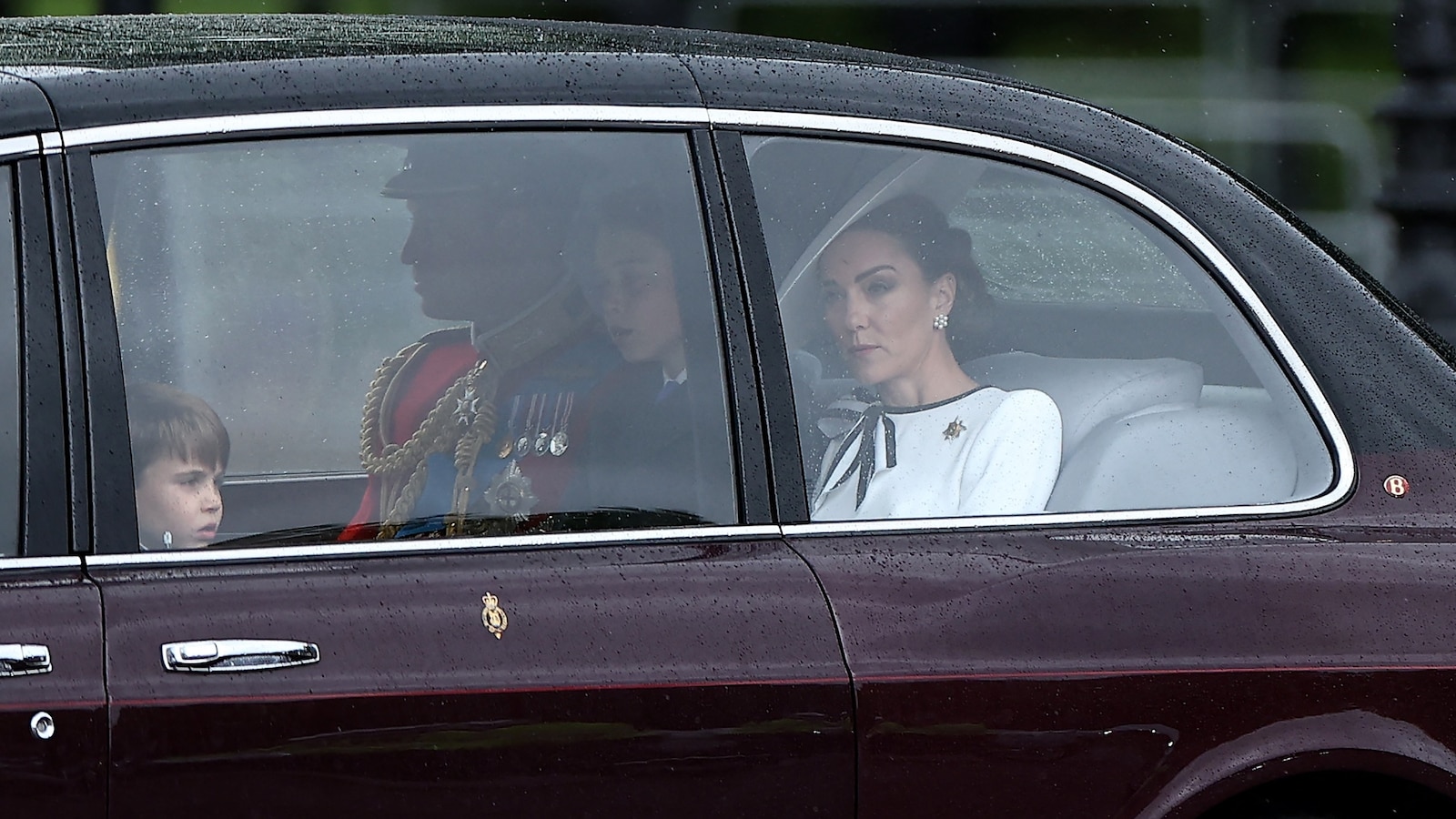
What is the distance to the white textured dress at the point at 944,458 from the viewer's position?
2.63 meters

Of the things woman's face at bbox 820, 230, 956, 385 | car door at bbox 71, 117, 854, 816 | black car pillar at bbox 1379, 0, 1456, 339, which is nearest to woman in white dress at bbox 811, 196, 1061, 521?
woman's face at bbox 820, 230, 956, 385

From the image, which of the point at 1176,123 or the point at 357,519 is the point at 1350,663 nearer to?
the point at 357,519

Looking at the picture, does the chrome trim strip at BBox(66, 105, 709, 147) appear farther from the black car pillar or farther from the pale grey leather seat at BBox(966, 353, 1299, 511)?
the black car pillar

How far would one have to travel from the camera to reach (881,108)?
8.71 feet

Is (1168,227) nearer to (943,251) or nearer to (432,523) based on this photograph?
(943,251)

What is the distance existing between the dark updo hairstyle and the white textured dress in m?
0.08

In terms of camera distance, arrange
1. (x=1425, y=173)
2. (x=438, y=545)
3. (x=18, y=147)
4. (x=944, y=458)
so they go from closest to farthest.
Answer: (x=18, y=147) < (x=438, y=545) < (x=944, y=458) < (x=1425, y=173)

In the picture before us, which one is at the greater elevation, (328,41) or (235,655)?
(328,41)

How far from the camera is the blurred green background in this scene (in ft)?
30.1

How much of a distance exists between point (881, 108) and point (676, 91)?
10.8 inches

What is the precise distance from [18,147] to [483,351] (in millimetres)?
597

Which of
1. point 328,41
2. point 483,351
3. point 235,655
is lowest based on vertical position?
point 235,655

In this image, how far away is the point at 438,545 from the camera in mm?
2463

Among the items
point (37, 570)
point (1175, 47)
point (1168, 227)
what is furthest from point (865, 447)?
point (1175, 47)
